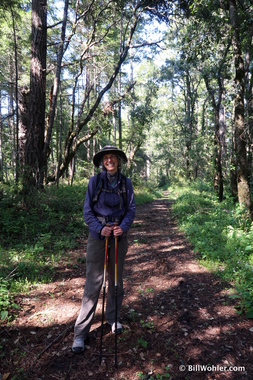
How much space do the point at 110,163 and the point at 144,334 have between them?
2.37 metres

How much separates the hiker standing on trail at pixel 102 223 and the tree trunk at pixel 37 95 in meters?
5.64

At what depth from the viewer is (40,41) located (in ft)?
26.6

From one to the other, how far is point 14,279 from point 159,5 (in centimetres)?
1304

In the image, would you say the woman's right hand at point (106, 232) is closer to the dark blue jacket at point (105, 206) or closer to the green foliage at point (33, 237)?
the dark blue jacket at point (105, 206)

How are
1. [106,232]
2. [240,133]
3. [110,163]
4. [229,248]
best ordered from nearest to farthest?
1. [106,232]
2. [110,163]
3. [229,248]
4. [240,133]

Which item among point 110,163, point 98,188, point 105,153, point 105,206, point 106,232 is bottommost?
point 106,232

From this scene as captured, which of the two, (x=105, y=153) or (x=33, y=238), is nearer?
(x=105, y=153)

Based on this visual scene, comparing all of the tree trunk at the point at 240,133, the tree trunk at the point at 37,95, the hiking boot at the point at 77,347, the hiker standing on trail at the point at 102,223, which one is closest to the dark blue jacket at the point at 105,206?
the hiker standing on trail at the point at 102,223

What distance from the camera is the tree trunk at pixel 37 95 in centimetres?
802

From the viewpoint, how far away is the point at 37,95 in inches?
322

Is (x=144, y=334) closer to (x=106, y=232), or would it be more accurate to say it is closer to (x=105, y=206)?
(x=106, y=232)

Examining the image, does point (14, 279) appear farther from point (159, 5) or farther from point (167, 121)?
point (167, 121)

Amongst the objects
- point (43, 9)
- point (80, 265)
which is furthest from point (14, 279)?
point (43, 9)

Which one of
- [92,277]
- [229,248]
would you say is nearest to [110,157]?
[92,277]
